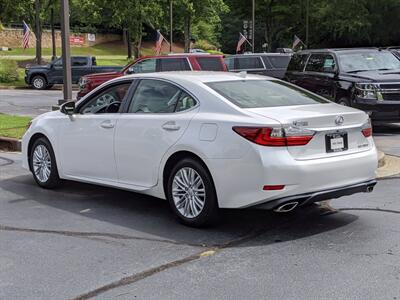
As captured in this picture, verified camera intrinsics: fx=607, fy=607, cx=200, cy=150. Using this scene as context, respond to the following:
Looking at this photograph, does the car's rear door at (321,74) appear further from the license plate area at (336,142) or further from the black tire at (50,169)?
the license plate area at (336,142)

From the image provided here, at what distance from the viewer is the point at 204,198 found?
19.3 ft

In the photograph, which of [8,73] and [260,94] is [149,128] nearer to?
[260,94]

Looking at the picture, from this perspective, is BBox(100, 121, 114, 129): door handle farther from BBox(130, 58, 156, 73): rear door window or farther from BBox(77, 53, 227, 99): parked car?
BBox(130, 58, 156, 73): rear door window

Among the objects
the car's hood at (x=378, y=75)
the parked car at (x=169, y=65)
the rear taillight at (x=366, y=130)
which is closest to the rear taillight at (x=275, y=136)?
the rear taillight at (x=366, y=130)

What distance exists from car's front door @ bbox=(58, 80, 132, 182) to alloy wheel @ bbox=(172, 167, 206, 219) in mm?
1035

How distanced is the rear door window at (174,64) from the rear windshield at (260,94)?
1125 centimetres

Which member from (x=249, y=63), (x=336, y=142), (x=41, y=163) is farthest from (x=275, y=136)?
(x=249, y=63)

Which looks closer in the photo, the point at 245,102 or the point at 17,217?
the point at 245,102

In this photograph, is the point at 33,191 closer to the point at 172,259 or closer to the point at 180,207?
the point at 180,207

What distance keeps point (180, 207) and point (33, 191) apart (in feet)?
8.66

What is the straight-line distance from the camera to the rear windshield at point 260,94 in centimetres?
612

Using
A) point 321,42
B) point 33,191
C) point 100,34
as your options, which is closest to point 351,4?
point 321,42

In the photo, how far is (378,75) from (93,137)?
8.34 m

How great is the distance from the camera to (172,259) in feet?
16.7
